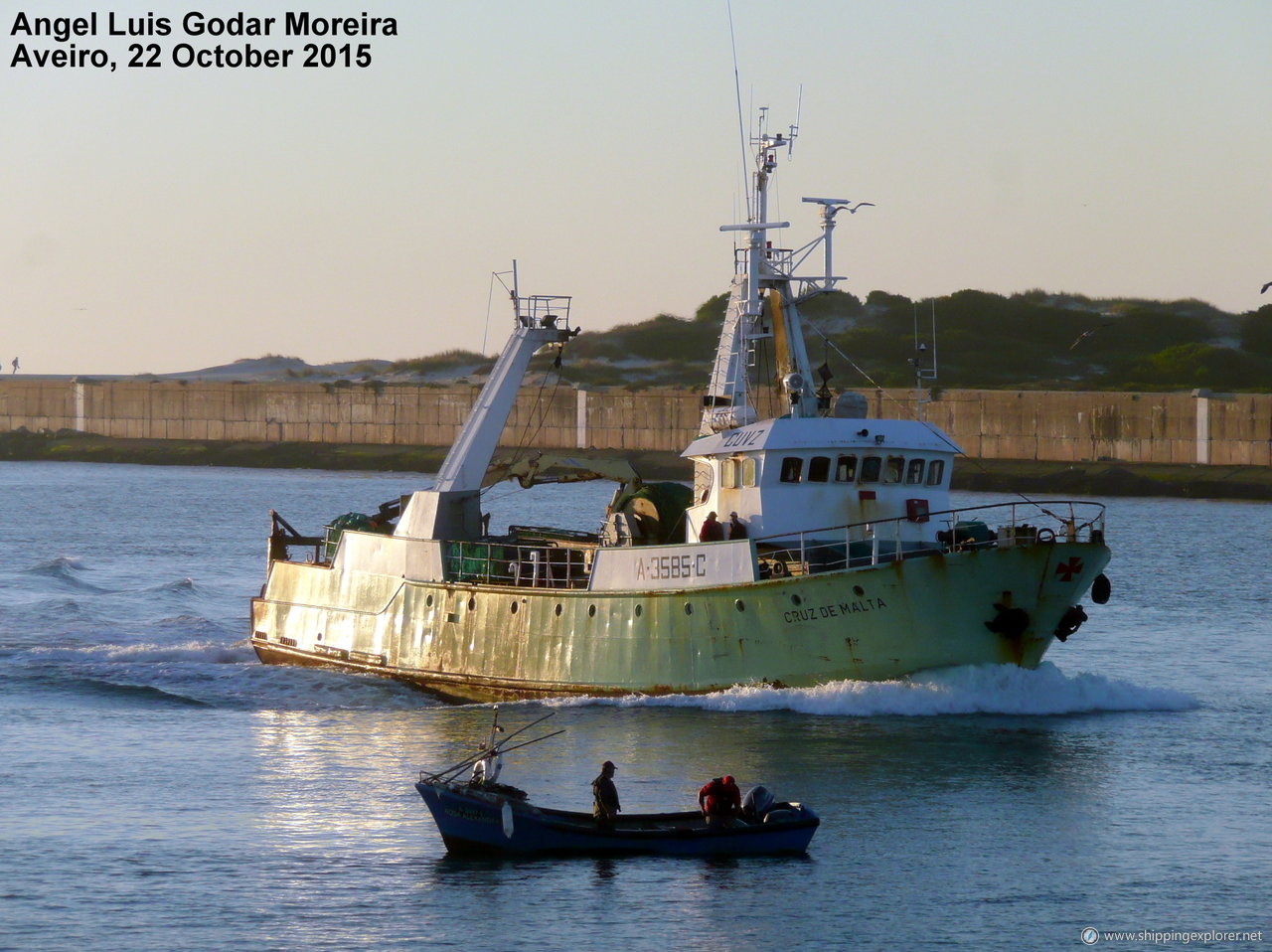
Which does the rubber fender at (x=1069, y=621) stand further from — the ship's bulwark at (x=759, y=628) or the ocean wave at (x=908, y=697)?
the ocean wave at (x=908, y=697)

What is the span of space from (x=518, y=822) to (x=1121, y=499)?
69.5 m

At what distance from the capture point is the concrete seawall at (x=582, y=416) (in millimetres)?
91938

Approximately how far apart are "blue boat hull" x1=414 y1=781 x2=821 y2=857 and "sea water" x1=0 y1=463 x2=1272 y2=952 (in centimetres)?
26

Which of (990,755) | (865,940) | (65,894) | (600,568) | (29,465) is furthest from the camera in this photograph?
(29,465)

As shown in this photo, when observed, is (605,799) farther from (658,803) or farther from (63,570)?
(63,570)

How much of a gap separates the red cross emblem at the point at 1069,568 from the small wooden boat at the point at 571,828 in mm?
7974

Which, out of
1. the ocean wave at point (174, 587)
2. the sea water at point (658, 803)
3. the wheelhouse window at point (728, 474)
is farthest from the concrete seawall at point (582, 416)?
the wheelhouse window at point (728, 474)

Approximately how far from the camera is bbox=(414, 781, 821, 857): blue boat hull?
22.6 meters

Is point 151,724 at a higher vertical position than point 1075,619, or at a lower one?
lower

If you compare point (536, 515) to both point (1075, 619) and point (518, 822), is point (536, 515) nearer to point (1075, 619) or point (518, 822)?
point (1075, 619)

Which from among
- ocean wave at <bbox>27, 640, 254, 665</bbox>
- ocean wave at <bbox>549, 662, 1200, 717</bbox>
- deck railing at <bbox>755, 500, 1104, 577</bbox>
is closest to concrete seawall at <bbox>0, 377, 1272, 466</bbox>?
ocean wave at <bbox>27, 640, 254, 665</bbox>

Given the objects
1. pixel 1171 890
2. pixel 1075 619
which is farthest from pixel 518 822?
pixel 1075 619

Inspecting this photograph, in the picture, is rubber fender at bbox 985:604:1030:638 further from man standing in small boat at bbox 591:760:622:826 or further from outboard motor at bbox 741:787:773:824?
man standing in small boat at bbox 591:760:622:826

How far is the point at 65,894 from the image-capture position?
21.5 meters
